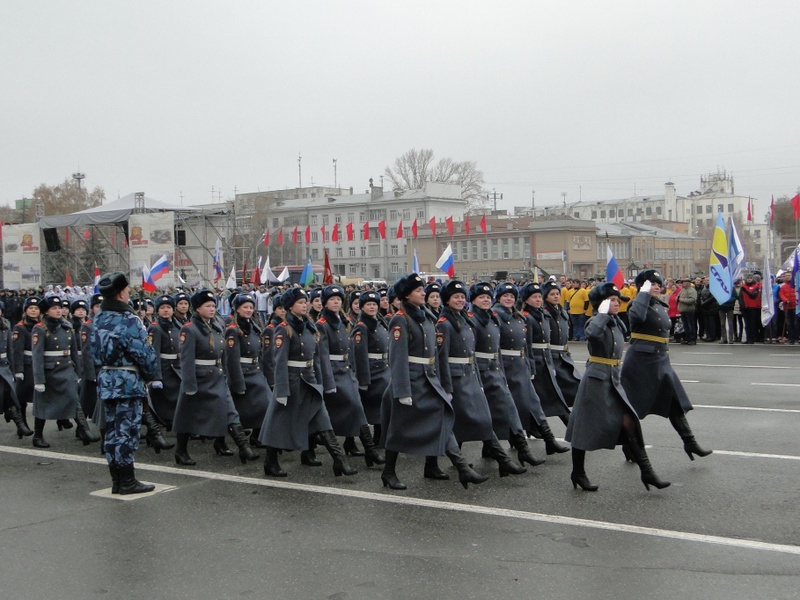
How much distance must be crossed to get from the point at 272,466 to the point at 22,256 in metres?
34.9

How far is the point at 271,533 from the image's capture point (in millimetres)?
6660

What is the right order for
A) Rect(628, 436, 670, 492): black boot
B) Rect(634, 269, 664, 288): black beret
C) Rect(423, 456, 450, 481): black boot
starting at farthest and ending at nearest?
Rect(634, 269, 664, 288): black beret, Rect(423, 456, 450, 481): black boot, Rect(628, 436, 670, 492): black boot

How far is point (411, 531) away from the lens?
6.60m

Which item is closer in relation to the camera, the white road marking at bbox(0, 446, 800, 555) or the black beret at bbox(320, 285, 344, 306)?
the white road marking at bbox(0, 446, 800, 555)

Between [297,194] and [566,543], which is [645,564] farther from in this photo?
[297,194]

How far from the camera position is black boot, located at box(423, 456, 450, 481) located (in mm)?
8375

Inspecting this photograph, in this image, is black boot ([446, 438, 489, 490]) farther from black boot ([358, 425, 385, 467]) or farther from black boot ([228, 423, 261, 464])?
black boot ([228, 423, 261, 464])

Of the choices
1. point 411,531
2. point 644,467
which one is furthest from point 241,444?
point 644,467

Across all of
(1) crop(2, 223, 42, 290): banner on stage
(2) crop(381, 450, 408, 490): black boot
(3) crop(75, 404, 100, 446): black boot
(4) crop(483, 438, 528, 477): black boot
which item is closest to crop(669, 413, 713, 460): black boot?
(4) crop(483, 438, 528, 477): black boot

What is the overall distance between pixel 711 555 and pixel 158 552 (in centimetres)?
374

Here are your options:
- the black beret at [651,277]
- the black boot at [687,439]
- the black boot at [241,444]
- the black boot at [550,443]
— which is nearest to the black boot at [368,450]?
the black boot at [241,444]

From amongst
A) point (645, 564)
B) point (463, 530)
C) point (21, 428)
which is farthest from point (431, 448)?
point (21, 428)

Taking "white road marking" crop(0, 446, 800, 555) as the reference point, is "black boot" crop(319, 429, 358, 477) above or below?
above

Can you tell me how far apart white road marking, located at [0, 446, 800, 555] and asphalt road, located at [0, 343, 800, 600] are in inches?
0.9
